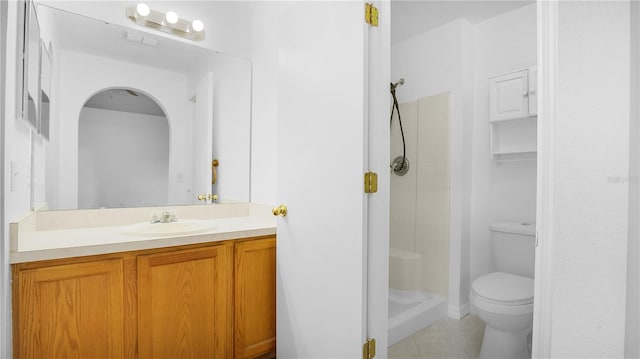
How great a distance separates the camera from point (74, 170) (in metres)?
1.83

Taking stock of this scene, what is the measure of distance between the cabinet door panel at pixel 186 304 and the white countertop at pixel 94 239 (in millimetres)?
69

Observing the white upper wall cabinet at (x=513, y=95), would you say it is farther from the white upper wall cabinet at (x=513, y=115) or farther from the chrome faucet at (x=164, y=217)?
the chrome faucet at (x=164, y=217)

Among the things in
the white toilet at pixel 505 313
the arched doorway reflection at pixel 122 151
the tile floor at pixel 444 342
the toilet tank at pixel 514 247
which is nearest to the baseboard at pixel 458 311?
the tile floor at pixel 444 342

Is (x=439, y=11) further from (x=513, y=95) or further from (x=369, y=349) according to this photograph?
(x=369, y=349)

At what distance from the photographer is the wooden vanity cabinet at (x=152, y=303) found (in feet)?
4.09

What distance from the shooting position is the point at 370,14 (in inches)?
55.9

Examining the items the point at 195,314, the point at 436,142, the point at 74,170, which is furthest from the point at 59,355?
the point at 436,142

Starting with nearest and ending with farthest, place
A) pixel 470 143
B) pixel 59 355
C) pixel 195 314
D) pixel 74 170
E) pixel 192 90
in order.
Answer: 1. pixel 59 355
2. pixel 195 314
3. pixel 74 170
4. pixel 192 90
5. pixel 470 143

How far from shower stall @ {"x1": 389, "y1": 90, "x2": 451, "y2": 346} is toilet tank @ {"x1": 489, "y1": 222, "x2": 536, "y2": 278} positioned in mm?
366

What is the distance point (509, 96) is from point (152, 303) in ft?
8.81

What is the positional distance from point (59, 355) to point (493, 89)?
304 centimetres

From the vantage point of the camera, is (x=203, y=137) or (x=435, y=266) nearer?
(x=203, y=137)

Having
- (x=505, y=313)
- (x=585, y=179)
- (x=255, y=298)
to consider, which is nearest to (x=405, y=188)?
(x=505, y=313)

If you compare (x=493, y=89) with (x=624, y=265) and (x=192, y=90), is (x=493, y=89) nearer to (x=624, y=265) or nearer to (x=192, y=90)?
(x=624, y=265)
